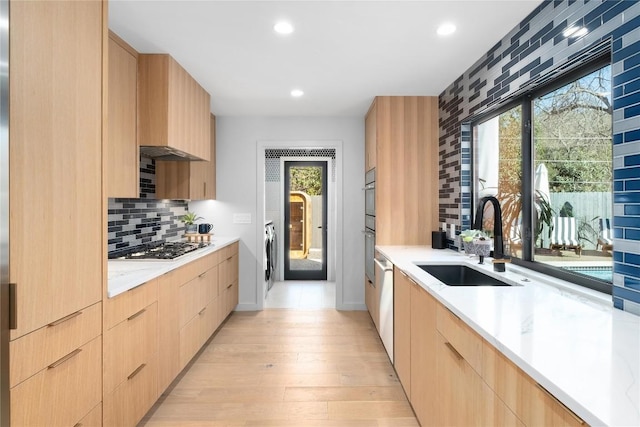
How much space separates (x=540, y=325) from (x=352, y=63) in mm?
2214

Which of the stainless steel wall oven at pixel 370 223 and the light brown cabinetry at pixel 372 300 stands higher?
the stainless steel wall oven at pixel 370 223

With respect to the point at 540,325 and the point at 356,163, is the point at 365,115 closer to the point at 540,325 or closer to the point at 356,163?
the point at 356,163

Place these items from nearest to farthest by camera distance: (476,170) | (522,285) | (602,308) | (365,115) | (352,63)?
(602,308), (522,285), (352,63), (476,170), (365,115)

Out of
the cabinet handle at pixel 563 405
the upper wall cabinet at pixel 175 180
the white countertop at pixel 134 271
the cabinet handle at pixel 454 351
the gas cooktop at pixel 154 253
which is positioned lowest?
the cabinet handle at pixel 454 351

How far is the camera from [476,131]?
298cm

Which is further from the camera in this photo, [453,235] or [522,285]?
[453,235]

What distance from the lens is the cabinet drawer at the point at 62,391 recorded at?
1.16 meters

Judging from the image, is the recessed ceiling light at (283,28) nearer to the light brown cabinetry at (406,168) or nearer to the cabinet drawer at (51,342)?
the light brown cabinetry at (406,168)

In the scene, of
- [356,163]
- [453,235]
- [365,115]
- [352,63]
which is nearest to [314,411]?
[453,235]

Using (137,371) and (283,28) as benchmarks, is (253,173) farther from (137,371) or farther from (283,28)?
(137,371)

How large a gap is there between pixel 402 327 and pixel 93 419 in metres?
1.75

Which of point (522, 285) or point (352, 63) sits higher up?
point (352, 63)

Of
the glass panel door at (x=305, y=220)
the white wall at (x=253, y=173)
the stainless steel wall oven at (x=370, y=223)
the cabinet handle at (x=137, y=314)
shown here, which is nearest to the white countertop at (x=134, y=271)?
the cabinet handle at (x=137, y=314)

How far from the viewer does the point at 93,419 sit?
4.98 ft
